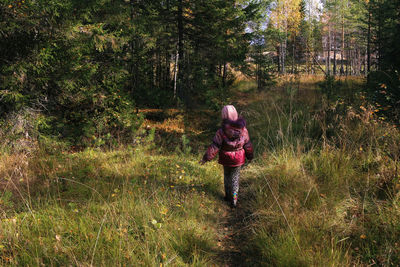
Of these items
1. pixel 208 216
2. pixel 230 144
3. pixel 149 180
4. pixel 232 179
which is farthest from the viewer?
pixel 149 180

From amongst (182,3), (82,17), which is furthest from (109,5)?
(182,3)

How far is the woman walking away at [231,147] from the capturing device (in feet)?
11.1

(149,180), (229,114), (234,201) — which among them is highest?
(229,114)

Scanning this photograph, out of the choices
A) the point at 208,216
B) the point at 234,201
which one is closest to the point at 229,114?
the point at 234,201

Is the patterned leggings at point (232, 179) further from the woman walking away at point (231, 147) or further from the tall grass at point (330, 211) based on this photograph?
the tall grass at point (330, 211)

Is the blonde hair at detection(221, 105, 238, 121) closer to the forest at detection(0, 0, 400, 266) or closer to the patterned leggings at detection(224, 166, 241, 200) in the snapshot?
the patterned leggings at detection(224, 166, 241, 200)

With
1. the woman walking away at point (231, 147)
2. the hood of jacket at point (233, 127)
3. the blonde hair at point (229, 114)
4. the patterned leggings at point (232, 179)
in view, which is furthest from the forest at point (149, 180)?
the blonde hair at point (229, 114)

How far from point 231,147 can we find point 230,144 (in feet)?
0.19

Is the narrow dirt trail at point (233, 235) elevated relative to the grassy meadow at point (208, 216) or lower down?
lower down

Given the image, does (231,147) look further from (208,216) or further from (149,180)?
(149,180)

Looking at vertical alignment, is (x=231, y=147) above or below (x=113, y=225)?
above

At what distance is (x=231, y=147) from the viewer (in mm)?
3482

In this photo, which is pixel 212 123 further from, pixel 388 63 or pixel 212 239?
pixel 212 239

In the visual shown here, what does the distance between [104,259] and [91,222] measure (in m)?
0.59
